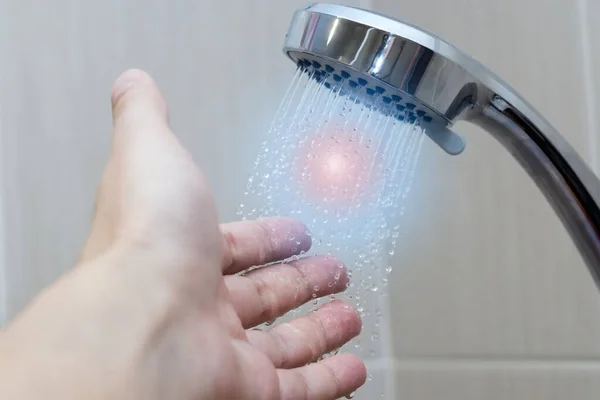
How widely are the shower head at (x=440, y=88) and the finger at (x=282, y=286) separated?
207 millimetres

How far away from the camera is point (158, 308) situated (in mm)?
389

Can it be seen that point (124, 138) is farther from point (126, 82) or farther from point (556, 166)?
point (556, 166)

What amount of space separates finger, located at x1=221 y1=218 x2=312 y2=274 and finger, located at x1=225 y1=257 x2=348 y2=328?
1 centimetres

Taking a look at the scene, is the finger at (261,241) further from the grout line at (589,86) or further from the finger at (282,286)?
the grout line at (589,86)

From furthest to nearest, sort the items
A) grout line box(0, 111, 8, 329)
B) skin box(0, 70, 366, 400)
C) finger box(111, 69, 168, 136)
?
grout line box(0, 111, 8, 329) → finger box(111, 69, 168, 136) → skin box(0, 70, 366, 400)

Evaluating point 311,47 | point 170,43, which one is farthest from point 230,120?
point 311,47

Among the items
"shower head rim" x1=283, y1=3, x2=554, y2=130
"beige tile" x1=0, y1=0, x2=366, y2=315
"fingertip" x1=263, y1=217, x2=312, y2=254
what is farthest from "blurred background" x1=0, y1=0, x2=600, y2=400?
"shower head rim" x1=283, y1=3, x2=554, y2=130

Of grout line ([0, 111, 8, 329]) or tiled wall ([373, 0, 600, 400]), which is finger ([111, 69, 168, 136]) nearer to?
grout line ([0, 111, 8, 329])

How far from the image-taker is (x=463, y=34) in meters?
0.68

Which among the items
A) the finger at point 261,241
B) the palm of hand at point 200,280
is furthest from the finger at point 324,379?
the finger at point 261,241

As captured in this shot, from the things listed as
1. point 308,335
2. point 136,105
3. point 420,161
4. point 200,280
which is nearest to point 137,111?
point 136,105

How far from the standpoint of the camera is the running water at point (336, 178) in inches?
20.7

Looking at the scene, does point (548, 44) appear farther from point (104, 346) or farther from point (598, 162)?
point (104, 346)

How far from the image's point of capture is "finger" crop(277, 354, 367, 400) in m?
0.49
